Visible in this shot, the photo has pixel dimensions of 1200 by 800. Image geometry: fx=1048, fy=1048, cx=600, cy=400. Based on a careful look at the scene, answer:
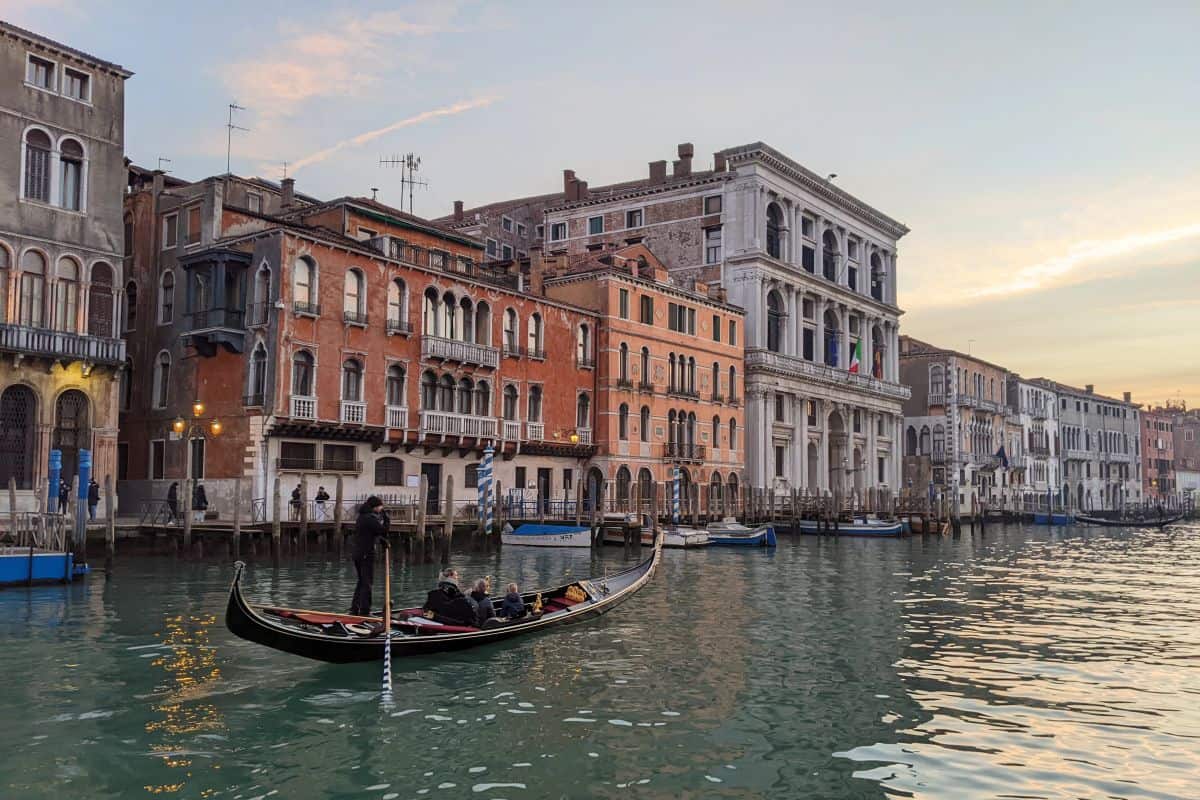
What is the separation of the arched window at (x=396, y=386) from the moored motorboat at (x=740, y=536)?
11.3m

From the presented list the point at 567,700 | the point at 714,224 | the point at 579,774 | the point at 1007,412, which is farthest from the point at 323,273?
the point at 1007,412

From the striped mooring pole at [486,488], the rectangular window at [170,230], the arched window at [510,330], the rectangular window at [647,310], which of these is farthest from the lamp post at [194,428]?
the rectangular window at [647,310]

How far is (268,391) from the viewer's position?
26969mm

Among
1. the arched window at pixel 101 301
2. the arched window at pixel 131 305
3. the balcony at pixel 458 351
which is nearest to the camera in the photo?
the arched window at pixel 101 301

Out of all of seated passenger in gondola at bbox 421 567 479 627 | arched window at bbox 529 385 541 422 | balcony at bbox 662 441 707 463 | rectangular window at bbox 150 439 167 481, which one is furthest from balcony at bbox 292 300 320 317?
balcony at bbox 662 441 707 463

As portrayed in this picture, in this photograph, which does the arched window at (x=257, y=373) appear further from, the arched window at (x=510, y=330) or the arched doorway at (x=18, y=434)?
the arched window at (x=510, y=330)

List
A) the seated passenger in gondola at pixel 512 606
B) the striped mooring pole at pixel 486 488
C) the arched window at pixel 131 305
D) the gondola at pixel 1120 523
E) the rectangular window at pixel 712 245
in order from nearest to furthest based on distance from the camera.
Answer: the seated passenger in gondola at pixel 512 606, the striped mooring pole at pixel 486 488, the arched window at pixel 131 305, the rectangular window at pixel 712 245, the gondola at pixel 1120 523

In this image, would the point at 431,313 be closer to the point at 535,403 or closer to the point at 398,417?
the point at 398,417

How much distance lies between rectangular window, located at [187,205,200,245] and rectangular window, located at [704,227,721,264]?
2689 cm

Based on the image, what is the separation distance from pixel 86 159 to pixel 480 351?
39.6ft

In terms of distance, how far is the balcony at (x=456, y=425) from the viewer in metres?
30.8

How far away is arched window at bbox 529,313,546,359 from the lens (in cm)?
3562

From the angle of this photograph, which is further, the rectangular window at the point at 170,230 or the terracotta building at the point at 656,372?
the terracotta building at the point at 656,372

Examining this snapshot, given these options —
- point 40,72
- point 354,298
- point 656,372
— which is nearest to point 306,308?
point 354,298
